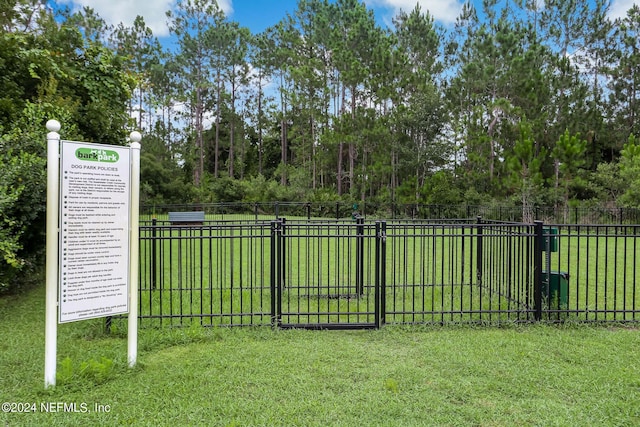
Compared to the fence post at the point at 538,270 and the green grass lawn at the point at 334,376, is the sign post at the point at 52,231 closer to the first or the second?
the green grass lawn at the point at 334,376

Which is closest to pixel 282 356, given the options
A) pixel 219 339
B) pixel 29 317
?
pixel 219 339

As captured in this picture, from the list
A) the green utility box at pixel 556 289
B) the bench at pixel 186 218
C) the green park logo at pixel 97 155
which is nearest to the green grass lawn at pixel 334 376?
the green utility box at pixel 556 289

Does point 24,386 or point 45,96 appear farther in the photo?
point 45,96

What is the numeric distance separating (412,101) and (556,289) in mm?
19649

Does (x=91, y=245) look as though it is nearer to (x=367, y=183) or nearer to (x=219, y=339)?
(x=219, y=339)

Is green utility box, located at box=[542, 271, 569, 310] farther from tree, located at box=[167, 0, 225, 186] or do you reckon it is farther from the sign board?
tree, located at box=[167, 0, 225, 186]

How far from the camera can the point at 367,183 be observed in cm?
2514

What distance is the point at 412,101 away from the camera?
→ 23.4 m

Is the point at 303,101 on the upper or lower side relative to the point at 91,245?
upper

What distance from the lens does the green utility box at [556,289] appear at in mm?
5055

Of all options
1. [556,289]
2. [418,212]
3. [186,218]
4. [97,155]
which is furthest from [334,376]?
[418,212]

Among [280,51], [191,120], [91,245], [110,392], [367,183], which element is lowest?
[110,392]

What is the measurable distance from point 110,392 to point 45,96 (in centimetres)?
541

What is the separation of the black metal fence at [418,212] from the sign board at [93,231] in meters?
10.3
